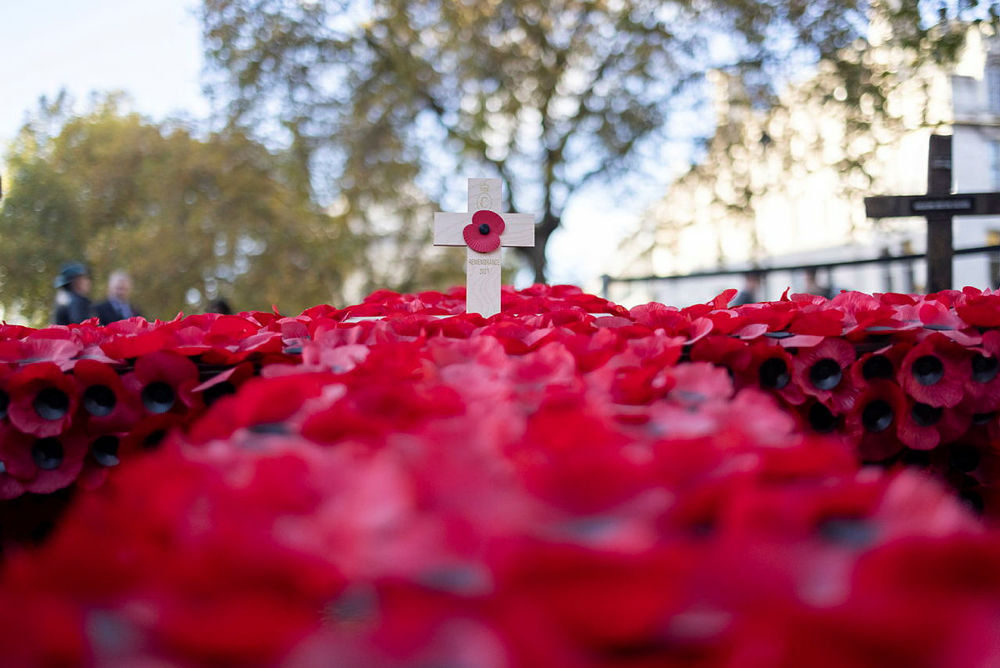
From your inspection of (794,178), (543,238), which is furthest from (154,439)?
(794,178)

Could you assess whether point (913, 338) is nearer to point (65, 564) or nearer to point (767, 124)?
point (65, 564)

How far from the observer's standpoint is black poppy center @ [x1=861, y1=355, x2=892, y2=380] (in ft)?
5.95

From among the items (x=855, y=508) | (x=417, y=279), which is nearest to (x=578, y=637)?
A: (x=855, y=508)

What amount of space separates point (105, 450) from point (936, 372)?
1906mm

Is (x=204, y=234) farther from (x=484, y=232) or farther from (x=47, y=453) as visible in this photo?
(x=47, y=453)

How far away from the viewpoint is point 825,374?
1766 millimetres


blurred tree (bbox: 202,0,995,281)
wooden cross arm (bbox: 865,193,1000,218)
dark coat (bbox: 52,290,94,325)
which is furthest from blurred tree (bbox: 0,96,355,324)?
wooden cross arm (bbox: 865,193,1000,218)

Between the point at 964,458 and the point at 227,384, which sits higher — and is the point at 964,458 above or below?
below

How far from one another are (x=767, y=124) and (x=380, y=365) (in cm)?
1312

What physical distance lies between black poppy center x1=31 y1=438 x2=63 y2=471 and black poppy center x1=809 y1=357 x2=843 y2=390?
65.7 inches

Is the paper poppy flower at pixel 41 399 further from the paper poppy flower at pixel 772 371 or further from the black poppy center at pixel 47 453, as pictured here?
the paper poppy flower at pixel 772 371

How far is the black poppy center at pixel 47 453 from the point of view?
1596 millimetres

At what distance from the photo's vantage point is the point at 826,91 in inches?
473

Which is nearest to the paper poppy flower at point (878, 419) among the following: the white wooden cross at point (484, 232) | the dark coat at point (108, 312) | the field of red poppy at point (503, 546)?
the field of red poppy at point (503, 546)
